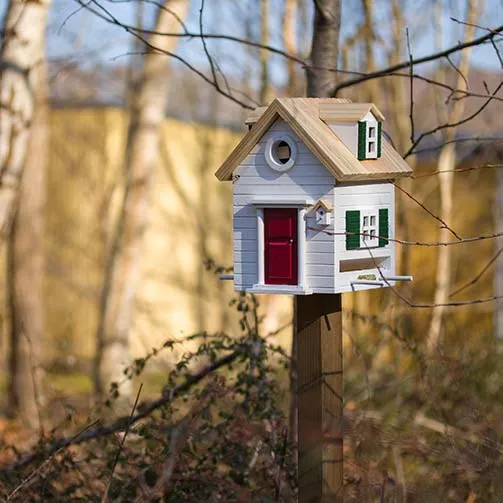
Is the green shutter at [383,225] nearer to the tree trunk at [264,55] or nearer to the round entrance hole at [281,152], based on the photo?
the round entrance hole at [281,152]

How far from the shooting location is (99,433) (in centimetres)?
490

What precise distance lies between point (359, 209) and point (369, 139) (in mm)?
288

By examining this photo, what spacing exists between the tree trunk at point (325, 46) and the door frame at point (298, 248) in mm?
1116

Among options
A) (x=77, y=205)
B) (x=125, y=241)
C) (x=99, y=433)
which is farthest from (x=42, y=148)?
(x=99, y=433)

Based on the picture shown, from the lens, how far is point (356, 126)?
13.0ft

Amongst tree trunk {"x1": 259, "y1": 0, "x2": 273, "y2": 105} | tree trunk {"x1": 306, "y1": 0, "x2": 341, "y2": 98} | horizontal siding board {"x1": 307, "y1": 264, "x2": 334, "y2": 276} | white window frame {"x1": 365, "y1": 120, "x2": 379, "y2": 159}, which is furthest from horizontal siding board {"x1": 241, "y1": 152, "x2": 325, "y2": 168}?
tree trunk {"x1": 259, "y1": 0, "x2": 273, "y2": 105}

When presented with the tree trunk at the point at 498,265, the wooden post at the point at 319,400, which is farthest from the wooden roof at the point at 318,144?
the tree trunk at the point at 498,265

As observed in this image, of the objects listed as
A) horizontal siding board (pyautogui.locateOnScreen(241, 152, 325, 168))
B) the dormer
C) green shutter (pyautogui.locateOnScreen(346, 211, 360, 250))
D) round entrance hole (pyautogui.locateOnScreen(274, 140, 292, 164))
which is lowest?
green shutter (pyautogui.locateOnScreen(346, 211, 360, 250))

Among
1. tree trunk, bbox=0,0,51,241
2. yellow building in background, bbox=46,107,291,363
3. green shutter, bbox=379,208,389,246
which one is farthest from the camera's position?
yellow building in background, bbox=46,107,291,363

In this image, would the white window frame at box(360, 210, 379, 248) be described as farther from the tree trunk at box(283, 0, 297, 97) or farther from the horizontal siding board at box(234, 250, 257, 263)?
the tree trunk at box(283, 0, 297, 97)

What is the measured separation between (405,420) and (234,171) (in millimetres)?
3805

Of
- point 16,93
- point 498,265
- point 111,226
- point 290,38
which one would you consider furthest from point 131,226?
point 111,226

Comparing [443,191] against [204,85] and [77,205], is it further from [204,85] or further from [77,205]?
[204,85]

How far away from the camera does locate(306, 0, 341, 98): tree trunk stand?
4.81 meters
